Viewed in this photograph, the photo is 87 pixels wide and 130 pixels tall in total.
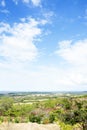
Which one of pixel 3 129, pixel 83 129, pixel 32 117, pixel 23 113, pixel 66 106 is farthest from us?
pixel 23 113

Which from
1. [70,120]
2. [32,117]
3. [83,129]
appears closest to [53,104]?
[32,117]

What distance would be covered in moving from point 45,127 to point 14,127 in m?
4.57

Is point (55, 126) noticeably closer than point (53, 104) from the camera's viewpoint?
Yes

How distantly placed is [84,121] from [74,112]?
6925mm

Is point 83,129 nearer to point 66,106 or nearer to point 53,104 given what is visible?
point 66,106

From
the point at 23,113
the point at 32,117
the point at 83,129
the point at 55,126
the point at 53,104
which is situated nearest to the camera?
the point at 55,126

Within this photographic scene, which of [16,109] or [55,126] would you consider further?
[16,109]

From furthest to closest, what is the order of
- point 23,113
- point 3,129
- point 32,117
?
point 23,113
point 32,117
point 3,129

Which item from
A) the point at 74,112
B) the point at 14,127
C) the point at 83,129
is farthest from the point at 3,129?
the point at 74,112

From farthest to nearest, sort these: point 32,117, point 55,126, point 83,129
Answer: point 32,117
point 83,129
point 55,126

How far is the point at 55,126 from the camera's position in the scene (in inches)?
1435

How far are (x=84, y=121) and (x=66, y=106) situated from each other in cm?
3841

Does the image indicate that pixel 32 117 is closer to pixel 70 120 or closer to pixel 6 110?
pixel 70 120

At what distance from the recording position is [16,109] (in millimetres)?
127000
